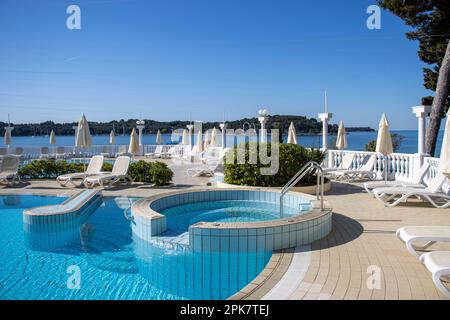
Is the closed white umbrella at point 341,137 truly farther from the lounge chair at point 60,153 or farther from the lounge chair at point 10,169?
the lounge chair at point 60,153

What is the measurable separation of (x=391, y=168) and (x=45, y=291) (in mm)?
11039

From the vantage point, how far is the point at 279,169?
366 inches

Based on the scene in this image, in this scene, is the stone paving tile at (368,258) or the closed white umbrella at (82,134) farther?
the closed white umbrella at (82,134)

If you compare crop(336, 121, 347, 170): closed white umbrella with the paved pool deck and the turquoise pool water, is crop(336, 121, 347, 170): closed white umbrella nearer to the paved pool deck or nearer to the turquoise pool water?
the paved pool deck

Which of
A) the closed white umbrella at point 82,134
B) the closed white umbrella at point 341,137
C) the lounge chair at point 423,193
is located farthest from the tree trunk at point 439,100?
the closed white umbrella at point 82,134

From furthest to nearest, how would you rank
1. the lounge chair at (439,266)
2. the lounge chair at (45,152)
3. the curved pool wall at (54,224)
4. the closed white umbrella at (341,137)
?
the lounge chair at (45,152) < the closed white umbrella at (341,137) < the curved pool wall at (54,224) < the lounge chair at (439,266)

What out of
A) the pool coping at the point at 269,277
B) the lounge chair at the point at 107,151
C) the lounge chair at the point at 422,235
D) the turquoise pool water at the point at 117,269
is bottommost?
the turquoise pool water at the point at 117,269

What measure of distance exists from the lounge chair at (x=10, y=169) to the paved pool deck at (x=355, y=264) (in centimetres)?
1012

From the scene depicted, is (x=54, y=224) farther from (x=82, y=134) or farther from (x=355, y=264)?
(x=82, y=134)

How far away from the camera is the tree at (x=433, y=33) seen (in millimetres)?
12609

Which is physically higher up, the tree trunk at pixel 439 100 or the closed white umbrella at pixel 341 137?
the tree trunk at pixel 439 100

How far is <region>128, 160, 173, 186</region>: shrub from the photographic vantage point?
1082 centimetres

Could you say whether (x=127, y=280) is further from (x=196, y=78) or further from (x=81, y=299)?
(x=196, y=78)

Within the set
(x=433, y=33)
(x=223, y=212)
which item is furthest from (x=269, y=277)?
(x=433, y=33)
